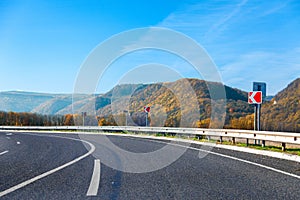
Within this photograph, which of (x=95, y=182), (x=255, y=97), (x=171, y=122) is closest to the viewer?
(x=95, y=182)

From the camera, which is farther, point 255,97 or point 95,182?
point 255,97

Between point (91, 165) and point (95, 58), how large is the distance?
9807 mm

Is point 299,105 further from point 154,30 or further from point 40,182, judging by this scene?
point 40,182

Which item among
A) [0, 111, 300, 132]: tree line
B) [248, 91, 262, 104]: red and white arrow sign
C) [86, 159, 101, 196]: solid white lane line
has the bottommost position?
[86, 159, 101, 196]: solid white lane line

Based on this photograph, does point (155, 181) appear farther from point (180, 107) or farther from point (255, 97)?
point (180, 107)

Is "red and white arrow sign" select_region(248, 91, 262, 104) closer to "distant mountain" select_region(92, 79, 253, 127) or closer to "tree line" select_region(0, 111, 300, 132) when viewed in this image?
"distant mountain" select_region(92, 79, 253, 127)

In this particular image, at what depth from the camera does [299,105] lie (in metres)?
52.8

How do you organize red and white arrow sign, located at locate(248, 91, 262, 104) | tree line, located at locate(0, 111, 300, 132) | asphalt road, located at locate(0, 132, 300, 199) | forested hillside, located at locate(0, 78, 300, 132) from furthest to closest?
forested hillside, located at locate(0, 78, 300, 132) < tree line, located at locate(0, 111, 300, 132) < red and white arrow sign, located at locate(248, 91, 262, 104) < asphalt road, located at locate(0, 132, 300, 199)

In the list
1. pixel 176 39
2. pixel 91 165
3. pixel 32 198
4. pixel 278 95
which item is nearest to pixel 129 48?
pixel 176 39

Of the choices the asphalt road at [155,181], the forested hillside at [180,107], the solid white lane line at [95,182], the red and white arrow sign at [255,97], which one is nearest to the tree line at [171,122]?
the forested hillside at [180,107]

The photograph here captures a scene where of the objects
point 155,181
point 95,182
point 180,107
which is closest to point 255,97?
point 155,181

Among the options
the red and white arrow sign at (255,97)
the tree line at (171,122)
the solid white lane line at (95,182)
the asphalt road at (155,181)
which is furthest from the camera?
the tree line at (171,122)

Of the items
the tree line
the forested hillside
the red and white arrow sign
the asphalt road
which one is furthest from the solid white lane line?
the tree line

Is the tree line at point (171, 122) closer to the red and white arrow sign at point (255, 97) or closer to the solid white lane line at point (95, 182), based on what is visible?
the red and white arrow sign at point (255, 97)
